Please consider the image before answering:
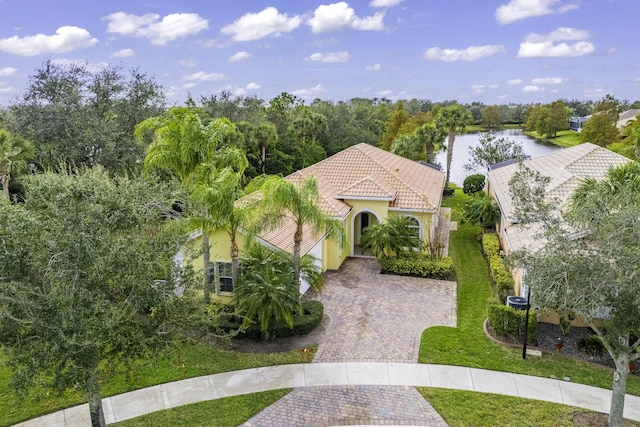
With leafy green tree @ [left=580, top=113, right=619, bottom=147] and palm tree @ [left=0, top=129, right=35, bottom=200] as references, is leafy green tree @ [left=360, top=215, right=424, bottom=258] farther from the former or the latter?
leafy green tree @ [left=580, top=113, right=619, bottom=147]

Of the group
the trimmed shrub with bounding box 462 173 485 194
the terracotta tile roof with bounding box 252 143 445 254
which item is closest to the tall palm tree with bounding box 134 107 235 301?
the terracotta tile roof with bounding box 252 143 445 254

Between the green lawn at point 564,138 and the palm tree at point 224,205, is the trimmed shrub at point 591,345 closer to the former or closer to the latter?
the palm tree at point 224,205

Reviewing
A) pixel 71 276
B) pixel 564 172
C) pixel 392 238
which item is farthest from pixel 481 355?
pixel 564 172

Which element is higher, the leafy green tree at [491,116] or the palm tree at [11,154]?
the leafy green tree at [491,116]

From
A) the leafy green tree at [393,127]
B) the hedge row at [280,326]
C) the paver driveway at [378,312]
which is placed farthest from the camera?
the leafy green tree at [393,127]

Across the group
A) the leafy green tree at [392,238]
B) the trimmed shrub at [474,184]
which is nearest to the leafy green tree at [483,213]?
the leafy green tree at [392,238]

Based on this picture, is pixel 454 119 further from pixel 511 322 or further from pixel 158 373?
pixel 158 373

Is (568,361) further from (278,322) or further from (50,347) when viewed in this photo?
(50,347)

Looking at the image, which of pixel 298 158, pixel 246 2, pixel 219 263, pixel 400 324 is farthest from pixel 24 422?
pixel 298 158
